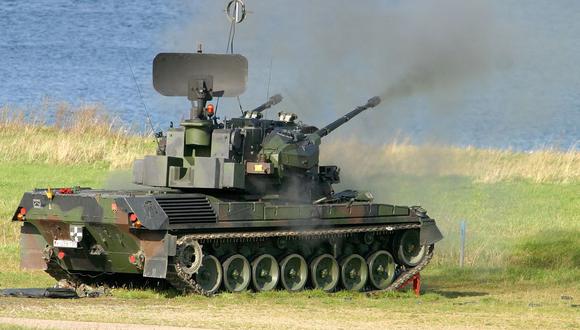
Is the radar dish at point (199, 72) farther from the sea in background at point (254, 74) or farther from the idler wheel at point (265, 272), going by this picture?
the sea in background at point (254, 74)

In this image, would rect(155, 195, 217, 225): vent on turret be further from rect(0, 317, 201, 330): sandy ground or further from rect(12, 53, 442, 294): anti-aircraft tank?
rect(0, 317, 201, 330): sandy ground

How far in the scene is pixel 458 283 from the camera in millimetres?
31016

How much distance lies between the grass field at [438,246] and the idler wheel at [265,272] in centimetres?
53

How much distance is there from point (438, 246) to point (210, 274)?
332 inches

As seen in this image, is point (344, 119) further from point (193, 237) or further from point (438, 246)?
point (438, 246)

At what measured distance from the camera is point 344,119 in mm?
29125

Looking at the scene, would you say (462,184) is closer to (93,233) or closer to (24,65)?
(93,233)

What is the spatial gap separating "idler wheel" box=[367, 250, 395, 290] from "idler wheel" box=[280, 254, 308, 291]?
5.23 ft

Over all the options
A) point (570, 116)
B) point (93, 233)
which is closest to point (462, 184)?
point (93, 233)

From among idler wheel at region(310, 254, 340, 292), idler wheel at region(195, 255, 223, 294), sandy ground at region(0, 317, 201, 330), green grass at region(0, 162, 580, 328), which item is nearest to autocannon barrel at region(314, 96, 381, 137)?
idler wheel at region(310, 254, 340, 292)

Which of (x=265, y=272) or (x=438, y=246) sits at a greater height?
(x=438, y=246)

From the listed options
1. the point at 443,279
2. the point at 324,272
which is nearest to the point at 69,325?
the point at 324,272

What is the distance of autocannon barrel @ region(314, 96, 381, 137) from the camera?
2870 centimetres

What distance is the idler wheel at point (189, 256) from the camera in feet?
84.7
